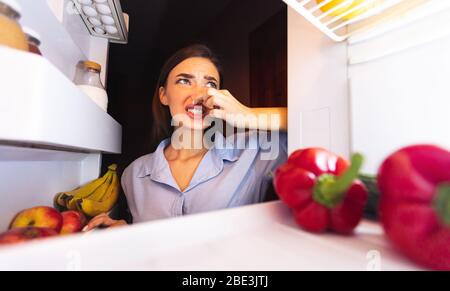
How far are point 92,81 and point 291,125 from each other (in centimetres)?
77

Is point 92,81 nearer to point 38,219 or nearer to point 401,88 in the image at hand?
point 38,219

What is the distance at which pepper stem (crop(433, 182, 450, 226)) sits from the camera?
0.56 feet

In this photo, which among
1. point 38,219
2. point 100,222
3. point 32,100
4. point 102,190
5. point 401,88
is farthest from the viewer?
point 102,190

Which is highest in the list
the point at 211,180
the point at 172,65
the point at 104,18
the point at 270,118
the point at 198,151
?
the point at 104,18

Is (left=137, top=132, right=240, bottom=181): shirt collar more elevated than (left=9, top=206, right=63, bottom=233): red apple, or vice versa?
(left=137, top=132, right=240, bottom=181): shirt collar

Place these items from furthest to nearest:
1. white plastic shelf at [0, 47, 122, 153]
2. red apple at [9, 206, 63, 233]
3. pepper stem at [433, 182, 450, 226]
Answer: red apple at [9, 206, 63, 233], white plastic shelf at [0, 47, 122, 153], pepper stem at [433, 182, 450, 226]

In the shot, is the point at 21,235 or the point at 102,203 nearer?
the point at 21,235

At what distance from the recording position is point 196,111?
75 centimetres

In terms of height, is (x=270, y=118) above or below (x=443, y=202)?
above

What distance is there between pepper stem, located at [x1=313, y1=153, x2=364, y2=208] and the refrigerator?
0.20 ft

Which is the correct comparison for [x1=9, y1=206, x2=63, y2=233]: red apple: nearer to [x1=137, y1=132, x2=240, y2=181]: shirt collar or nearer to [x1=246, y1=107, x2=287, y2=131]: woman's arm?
[x1=137, y1=132, x2=240, y2=181]: shirt collar

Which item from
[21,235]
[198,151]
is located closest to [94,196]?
[21,235]

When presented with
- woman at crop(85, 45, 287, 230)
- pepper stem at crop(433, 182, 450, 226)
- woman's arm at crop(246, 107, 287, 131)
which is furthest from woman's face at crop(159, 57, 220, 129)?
pepper stem at crop(433, 182, 450, 226)
